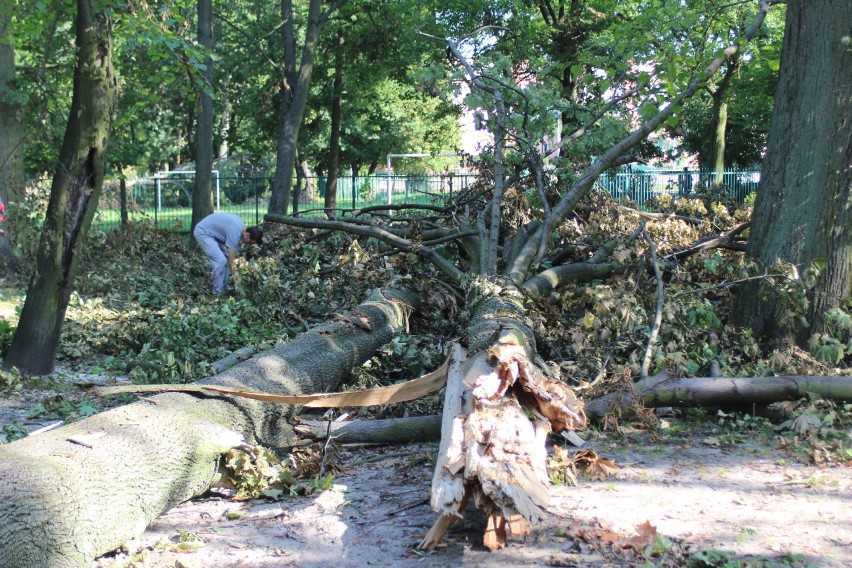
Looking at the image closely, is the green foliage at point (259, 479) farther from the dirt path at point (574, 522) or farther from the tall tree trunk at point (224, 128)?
the tall tree trunk at point (224, 128)

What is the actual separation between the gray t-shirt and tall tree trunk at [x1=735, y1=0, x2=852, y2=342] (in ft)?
22.5

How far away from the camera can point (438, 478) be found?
322 centimetres

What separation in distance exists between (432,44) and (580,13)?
16.8ft

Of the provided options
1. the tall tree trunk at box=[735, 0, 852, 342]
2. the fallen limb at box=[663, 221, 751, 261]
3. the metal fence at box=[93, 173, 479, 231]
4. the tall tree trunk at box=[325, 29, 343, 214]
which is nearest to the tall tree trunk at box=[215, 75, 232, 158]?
the metal fence at box=[93, 173, 479, 231]

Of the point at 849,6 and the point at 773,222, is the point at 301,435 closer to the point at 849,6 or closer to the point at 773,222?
the point at 773,222

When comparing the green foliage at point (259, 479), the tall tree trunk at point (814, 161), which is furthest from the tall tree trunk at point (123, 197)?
the tall tree trunk at point (814, 161)

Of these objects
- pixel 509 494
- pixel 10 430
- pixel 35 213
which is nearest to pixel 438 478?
pixel 509 494

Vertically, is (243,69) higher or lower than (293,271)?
higher

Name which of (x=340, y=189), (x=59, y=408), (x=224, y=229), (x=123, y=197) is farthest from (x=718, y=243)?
(x=340, y=189)

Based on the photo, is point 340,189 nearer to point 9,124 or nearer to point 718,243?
point 9,124

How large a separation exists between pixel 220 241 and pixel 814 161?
24.9 ft

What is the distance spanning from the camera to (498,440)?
3422mm

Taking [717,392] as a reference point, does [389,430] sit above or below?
below

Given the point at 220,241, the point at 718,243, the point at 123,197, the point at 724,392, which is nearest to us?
the point at 724,392
